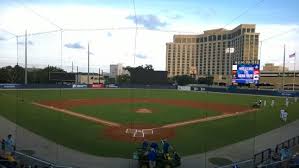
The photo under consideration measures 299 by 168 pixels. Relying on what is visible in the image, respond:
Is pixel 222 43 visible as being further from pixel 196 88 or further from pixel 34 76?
pixel 34 76

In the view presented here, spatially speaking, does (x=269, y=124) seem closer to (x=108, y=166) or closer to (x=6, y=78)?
(x=108, y=166)

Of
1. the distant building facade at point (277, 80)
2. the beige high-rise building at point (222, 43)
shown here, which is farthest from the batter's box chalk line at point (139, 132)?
the distant building facade at point (277, 80)

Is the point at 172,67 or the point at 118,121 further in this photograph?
the point at 172,67

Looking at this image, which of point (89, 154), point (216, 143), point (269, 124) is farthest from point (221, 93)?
point (89, 154)

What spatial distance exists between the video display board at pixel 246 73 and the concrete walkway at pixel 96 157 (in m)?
12.8

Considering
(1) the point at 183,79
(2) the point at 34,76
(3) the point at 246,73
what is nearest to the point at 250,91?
(1) the point at 183,79

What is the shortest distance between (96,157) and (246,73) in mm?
22960

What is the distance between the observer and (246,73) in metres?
31.6

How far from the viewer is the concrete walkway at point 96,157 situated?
12414 millimetres

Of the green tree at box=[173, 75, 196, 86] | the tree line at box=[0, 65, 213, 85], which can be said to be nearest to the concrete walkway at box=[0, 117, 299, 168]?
the tree line at box=[0, 65, 213, 85]

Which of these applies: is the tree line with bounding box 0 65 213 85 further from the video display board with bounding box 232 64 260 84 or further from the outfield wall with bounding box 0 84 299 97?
the video display board with bounding box 232 64 260 84

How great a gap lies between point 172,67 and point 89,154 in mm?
43727

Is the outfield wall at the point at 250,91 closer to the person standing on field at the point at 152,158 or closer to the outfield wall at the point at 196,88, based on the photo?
the outfield wall at the point at 196,88

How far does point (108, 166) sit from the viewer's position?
39.4 feet
